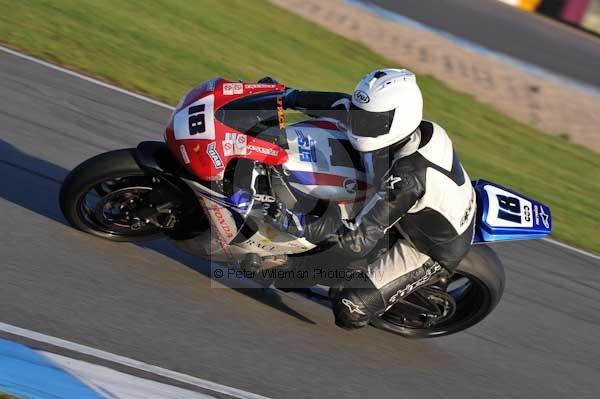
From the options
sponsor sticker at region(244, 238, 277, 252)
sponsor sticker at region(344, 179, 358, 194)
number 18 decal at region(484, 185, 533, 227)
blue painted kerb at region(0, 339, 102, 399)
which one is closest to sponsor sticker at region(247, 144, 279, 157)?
sponsor sticker at region(344, 179, 358, 194)

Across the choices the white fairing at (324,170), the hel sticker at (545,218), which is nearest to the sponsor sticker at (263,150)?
the white fairing at (324,170)

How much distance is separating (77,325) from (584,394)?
Answer: 3323mm

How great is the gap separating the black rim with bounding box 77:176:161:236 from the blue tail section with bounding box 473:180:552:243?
81.2 inches

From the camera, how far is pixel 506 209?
516cm

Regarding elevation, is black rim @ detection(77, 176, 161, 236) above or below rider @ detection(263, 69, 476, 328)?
below

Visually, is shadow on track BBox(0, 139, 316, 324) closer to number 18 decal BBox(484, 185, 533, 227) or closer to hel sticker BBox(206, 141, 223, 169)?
hel sticker BBox(206, 141, 223, 169)

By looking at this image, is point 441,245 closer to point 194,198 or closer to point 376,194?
point 376,194

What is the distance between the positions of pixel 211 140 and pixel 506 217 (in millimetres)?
1901

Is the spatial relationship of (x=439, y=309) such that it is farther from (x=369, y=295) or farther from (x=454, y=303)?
(x=369, y=295)

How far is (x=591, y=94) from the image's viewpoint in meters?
14.8

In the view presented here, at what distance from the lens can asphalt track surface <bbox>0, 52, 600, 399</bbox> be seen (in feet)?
14.9

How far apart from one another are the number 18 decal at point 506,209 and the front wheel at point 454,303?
0.24 metres

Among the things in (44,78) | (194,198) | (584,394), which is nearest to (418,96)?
(194,198)

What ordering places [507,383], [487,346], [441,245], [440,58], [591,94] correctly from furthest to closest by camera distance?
[591,94] → [440,58] → [487,346] → [507,383] → [441,245]
